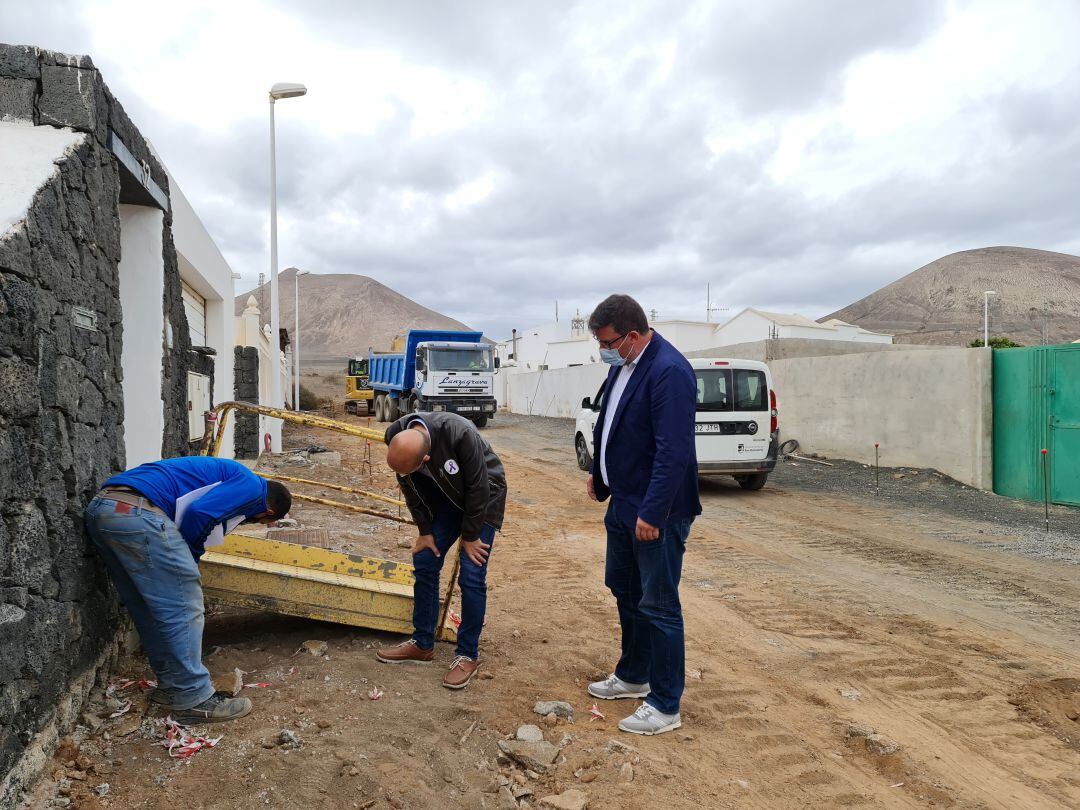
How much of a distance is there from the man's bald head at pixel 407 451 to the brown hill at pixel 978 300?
3099 inches

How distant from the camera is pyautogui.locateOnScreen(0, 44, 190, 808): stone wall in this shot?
2.61m

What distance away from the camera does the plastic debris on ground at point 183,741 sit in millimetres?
2979

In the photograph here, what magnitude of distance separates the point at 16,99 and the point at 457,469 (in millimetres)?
2685

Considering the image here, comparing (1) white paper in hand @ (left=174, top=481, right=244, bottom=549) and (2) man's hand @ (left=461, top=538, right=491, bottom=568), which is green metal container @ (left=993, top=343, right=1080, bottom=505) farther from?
(1) white paper in hand @ (left=174, top=481, right=244, bottom=549)

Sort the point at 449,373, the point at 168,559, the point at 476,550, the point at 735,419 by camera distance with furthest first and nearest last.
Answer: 1. the point at 449,373
2. the point at 735,419
3. the point at 476,550
4. the point at 168,559

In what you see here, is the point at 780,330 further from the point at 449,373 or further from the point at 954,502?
the point at 954,502

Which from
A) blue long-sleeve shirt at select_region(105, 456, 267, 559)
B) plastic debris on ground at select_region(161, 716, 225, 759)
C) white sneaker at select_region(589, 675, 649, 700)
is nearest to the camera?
plastic debris on ground at select_region(161, 716, 225, 759)

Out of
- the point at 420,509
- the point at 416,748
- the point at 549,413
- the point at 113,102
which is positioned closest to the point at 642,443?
the point at 420,509

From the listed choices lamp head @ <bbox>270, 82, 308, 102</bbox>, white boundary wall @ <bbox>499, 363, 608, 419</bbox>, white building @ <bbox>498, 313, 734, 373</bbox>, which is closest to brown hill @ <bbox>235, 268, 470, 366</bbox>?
white building @ <bbox>498, 313, 734, 373</bbox>

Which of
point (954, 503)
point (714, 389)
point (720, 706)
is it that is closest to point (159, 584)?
point (720, 706)

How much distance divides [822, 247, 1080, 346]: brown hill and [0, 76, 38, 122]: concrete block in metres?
79.6

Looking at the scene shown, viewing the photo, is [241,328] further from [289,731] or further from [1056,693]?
[1056,693]

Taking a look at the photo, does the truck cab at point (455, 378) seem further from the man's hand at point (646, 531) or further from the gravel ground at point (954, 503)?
the man's hand at point (646, 531)

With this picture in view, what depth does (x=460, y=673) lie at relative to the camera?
3.72 m
